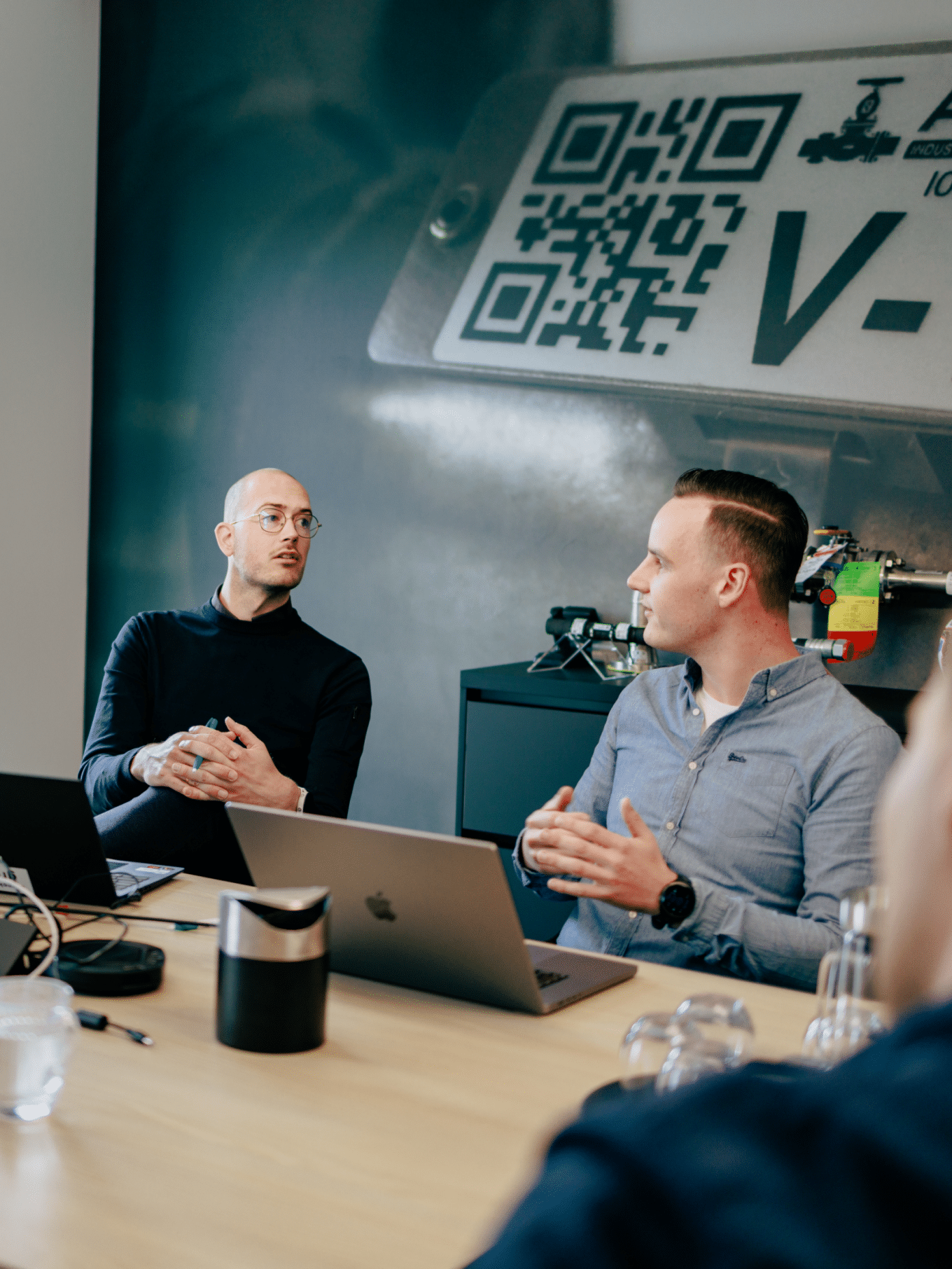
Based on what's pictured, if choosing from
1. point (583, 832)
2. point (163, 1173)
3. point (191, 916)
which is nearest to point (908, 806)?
point (163, 1173)

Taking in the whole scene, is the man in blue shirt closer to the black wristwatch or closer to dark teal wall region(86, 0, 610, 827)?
the black wristwatch

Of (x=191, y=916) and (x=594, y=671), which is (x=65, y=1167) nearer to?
(x=191, y=916)

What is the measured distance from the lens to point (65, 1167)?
3.16ft

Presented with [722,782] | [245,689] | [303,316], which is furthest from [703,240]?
[722,782]

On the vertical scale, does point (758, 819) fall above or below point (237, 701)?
below

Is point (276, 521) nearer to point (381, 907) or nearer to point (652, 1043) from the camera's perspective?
point (381, 907)

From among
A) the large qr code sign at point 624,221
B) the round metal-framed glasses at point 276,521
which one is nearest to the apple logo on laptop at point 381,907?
the round metal-framed glasses at point 276,521

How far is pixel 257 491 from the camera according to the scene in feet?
8.91

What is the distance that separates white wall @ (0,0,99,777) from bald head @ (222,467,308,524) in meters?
1.57

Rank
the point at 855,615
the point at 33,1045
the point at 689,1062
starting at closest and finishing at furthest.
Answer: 1. the point at 689,1062
2. the point at 33,1045
3. the point at 855,615

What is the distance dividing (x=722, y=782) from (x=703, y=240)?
1.90 meters

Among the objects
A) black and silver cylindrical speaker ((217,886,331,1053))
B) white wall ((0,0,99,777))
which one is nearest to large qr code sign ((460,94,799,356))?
white wall ((0,0,99,777))

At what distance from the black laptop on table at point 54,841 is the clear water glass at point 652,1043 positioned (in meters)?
0.87

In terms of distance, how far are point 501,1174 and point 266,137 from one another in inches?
147
